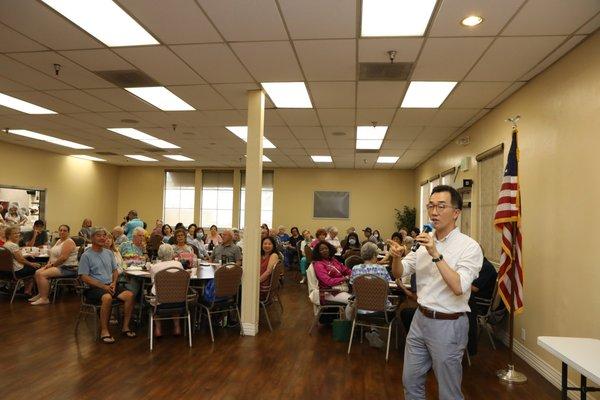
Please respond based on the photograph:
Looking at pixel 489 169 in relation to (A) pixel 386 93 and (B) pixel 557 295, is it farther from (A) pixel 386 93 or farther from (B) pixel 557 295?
(B) pixel 557 295

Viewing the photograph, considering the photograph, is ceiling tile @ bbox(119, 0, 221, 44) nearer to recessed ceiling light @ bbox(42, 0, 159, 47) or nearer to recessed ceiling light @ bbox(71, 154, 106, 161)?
recessed ceiling light @ bbox(42, 0, 159, 47)

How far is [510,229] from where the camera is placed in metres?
4.54

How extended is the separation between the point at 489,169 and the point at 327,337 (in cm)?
360

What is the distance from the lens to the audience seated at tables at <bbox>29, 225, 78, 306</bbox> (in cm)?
727

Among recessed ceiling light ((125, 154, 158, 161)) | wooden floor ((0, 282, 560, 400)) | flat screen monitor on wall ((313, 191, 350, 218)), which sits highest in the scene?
recessed ceiling light ((125, 154, 158, 161))

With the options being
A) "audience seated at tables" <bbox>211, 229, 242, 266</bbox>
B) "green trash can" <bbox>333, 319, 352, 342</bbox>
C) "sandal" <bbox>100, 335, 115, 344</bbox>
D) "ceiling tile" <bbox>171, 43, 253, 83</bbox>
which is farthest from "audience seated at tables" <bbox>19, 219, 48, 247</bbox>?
"green trash can" <bbox>333, 319, 352, 342</bbox>

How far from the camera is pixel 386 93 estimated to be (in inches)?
233

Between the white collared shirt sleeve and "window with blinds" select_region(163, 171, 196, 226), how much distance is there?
46.9 ft

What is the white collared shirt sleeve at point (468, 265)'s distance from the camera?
220cm

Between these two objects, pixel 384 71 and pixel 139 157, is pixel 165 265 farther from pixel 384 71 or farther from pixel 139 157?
pixel 139 157

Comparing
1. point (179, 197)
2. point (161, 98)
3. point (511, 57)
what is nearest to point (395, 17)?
point (511, 57)

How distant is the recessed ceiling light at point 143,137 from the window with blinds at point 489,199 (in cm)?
682

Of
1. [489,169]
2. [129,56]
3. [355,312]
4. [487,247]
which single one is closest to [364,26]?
[129,56]

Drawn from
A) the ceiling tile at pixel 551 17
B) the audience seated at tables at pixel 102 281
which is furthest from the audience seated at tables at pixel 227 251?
the ceiling tile at pixel 551 17
